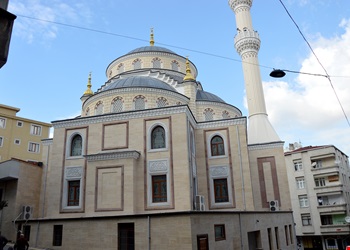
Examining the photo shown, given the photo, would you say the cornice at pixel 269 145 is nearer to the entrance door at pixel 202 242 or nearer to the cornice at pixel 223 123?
the cornice at pixel 223 123

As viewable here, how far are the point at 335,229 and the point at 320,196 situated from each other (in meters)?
3.14

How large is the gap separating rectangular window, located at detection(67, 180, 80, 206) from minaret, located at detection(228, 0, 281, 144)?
1287 centimetres

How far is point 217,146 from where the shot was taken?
17.7 metres

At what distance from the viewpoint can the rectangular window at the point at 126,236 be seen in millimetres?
11258

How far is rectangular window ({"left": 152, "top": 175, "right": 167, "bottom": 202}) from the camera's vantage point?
14195 mm

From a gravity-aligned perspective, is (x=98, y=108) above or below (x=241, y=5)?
below

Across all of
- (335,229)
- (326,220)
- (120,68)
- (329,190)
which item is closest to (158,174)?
(120,68)

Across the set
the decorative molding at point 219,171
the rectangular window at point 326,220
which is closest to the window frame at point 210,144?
the decorative molding at point 219,171

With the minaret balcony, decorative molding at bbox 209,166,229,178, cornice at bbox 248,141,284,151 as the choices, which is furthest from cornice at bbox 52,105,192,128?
the minaret balcony

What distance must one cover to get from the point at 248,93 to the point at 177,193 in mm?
13860

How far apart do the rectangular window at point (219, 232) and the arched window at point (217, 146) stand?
611 cm

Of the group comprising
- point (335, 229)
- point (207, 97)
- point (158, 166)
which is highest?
point (207, 97)

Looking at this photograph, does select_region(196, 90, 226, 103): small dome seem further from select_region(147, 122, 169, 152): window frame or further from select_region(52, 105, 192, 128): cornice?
select_region(147, 122, 169, 152): window frame

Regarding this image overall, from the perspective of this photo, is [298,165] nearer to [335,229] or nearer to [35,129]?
[335,229]
